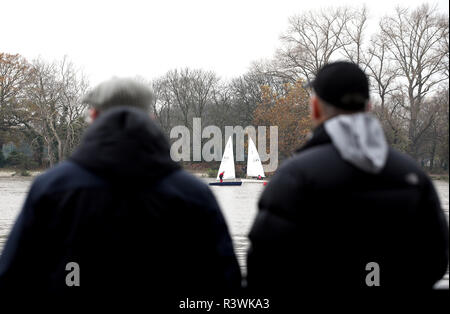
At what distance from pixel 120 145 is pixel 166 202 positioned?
7.8 inches

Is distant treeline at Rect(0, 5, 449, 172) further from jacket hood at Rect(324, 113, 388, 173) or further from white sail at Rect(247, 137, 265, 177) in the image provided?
jacket hood at Rect(324, 113, 388, 173)

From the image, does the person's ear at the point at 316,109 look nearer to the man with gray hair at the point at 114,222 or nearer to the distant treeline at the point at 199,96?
the man with gray hair at the point at 114,222

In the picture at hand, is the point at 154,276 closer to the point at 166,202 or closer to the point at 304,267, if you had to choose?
the point at 166,202

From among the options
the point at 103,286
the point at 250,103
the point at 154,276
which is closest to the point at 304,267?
the point at 154,276

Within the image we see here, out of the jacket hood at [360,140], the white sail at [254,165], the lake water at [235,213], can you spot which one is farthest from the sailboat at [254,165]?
the jacket hood at [360,140]

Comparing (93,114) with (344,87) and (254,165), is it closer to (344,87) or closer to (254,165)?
(344,87)

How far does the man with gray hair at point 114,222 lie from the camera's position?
165 cm

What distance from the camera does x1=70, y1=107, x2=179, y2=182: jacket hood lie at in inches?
64.4

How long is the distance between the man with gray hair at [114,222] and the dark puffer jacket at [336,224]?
0.20 meters

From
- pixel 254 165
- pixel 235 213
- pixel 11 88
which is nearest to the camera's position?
pixel 235 213

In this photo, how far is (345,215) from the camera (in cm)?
168

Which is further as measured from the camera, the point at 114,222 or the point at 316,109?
the point at 316,109

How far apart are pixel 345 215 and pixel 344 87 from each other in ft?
1.24

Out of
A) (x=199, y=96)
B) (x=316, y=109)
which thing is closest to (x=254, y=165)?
(x=199, y=96)
